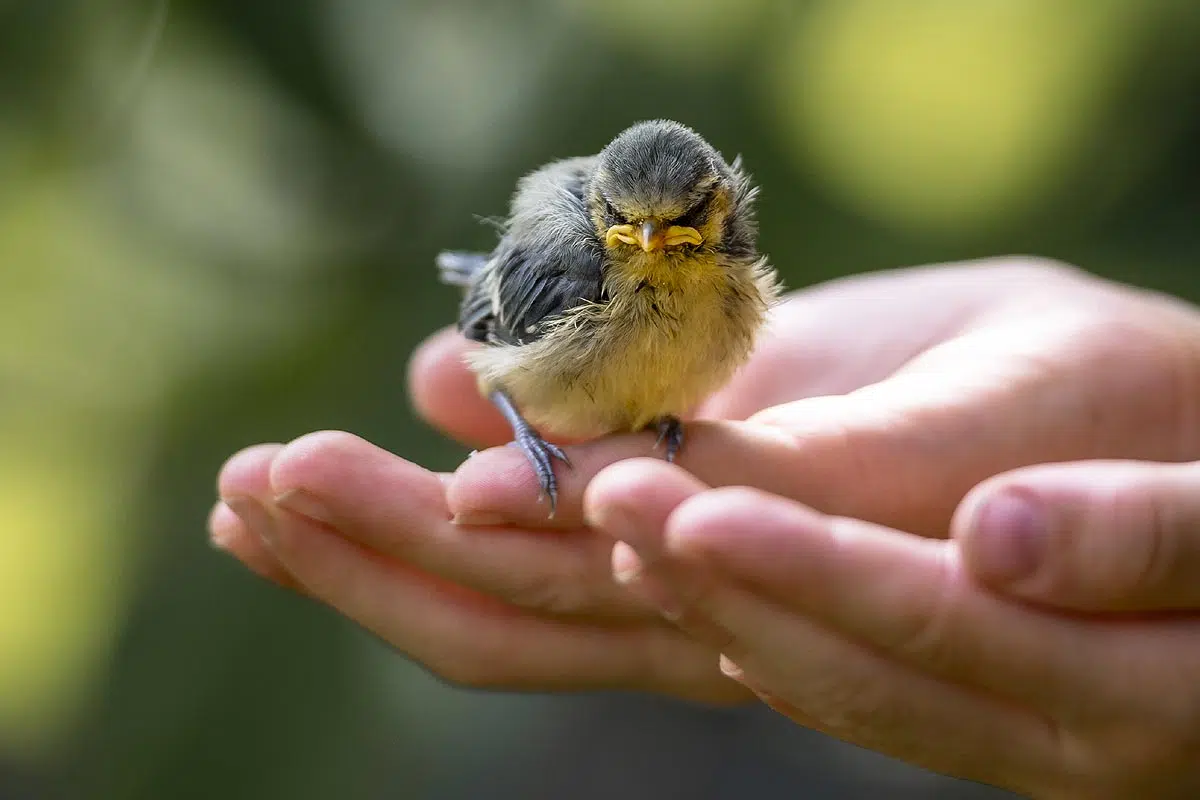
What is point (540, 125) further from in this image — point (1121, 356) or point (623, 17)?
point (1121, 356)

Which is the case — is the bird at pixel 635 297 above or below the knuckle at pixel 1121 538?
above

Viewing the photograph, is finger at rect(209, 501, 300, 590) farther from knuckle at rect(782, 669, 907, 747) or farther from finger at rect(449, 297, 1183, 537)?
knuckle at rect(782, 669, 907, 747)

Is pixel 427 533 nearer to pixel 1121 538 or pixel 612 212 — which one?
pixel 612 212

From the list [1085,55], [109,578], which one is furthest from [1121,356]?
[109,578]

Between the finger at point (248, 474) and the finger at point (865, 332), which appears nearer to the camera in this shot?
the finger at point (248, 474)

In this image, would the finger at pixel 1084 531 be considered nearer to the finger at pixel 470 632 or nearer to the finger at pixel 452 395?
the finger at pixel 470 632

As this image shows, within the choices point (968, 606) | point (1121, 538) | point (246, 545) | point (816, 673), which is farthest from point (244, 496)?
point (1121, 538)

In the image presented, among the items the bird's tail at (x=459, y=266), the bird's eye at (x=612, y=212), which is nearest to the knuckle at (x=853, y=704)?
the bird's eye at (x=612, y=212)
